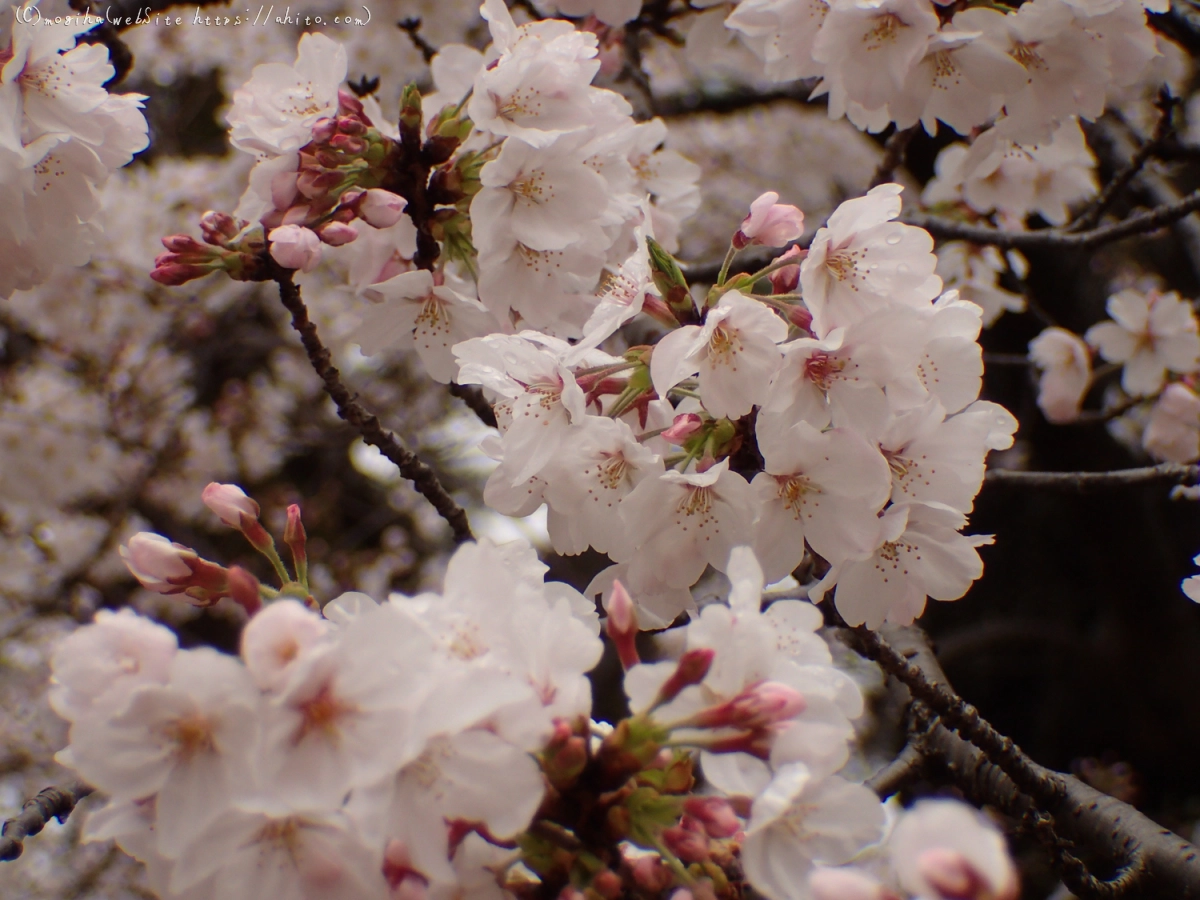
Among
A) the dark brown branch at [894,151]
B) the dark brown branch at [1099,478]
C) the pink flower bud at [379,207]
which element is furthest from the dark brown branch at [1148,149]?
the pink flower bud at [379,207]

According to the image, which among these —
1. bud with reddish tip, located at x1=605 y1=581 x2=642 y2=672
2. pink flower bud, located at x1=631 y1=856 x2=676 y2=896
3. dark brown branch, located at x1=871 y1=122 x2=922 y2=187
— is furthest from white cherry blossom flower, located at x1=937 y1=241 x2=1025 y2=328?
pink flower bud, located at x1=631 y1=856 x2=676 y2=896

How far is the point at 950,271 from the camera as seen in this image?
2990 millimetres

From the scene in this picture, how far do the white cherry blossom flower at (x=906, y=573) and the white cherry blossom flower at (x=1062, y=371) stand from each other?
2209 millimetres

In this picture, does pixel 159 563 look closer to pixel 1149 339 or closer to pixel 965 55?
pixel 965 55

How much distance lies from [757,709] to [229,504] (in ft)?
2.62

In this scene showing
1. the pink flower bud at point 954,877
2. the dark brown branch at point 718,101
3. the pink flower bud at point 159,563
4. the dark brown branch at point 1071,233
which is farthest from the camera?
the dark brown branch at point 718,101

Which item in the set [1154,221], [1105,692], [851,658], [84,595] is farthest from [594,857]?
[84,595]

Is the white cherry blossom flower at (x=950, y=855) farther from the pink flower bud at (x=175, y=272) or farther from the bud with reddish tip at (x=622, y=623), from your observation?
the pink flower bud at (x=175, y=272)

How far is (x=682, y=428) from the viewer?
3.85 feet

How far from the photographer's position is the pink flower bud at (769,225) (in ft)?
4.28

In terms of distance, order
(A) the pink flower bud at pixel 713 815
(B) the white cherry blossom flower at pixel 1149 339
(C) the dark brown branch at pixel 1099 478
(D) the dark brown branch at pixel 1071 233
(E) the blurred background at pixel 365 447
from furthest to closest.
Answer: (E) the blurred background at pixel 365 447, (B) the white cherry blossom flower at pixel 1149 339, (D) the dark brown branch at pixel 1071 233, (C) the dark brown branch at pixel 1099 478, (A) the pink flower bud at pixel 713 815

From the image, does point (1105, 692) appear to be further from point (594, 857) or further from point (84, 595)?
point (84, 595)

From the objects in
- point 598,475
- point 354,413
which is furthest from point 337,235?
point 598,475

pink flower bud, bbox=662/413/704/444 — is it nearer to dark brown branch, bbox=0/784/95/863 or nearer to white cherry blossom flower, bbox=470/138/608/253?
white cherry blossom flower, bbox=470/138/608/253
